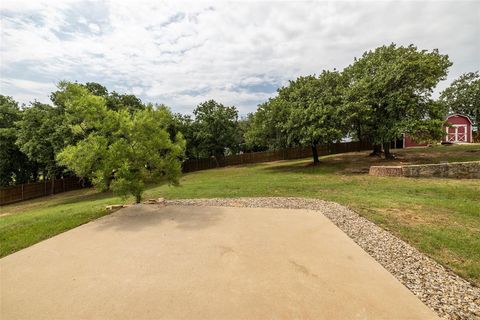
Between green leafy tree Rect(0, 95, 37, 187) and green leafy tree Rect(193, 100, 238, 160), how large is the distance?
16572mm

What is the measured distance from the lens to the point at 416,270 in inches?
169

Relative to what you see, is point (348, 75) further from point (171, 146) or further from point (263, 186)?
point (171, 146)

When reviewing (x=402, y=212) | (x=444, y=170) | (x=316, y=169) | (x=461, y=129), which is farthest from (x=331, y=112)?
(x=461, y=129)

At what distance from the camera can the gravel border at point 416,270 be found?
3.37 meters

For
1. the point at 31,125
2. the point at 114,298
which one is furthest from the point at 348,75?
the point at 31,125

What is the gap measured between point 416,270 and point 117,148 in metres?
8.21

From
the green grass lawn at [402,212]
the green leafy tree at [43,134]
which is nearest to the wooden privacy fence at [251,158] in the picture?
the green leafy tree at [43,134]

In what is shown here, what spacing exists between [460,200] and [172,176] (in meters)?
10.6

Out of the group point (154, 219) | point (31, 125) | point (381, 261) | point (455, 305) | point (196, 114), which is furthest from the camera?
point (196, 114)

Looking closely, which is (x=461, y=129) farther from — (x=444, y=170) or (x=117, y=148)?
(x=117, y=148)

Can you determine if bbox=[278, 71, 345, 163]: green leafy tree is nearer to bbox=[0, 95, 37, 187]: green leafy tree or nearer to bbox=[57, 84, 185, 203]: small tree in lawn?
bbox=[57, 84, 185, 203]: small tree in lawn

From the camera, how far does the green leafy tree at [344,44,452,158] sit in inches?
690

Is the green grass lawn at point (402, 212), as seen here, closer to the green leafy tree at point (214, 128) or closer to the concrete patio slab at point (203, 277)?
the concrete patio slab at point (203, 277)

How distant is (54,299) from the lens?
370 cm
